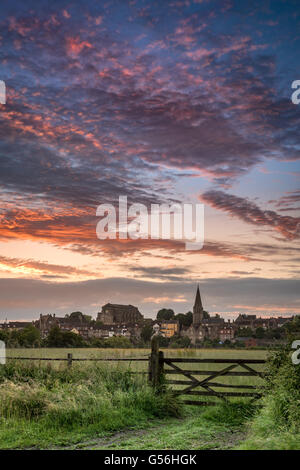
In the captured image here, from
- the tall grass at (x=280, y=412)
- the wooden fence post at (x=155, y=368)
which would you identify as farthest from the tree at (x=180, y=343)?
the tall grass at (x=280, y=412)

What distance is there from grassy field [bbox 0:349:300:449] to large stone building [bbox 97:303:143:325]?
98421 mm

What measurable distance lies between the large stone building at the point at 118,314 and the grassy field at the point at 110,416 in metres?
98.4

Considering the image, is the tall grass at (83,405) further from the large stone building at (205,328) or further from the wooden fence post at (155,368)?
the large stone building at (205,328)

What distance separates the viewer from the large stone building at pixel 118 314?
114 meters

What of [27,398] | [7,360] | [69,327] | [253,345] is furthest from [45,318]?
[27,398]

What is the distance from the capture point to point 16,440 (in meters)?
10.1

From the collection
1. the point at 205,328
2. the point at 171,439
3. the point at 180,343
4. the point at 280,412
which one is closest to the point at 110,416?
the point at 171,439

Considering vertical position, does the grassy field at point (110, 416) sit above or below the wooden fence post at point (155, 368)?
below

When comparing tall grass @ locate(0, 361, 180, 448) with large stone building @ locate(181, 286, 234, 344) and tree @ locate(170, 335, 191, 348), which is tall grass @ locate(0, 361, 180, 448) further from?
large stone building @ locate(181, 286, 234, 344)

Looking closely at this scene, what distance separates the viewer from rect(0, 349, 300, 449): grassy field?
999 centimetres

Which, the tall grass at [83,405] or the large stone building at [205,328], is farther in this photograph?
the large stone building at [205,328]

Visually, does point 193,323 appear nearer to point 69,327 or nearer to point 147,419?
point 69,327
